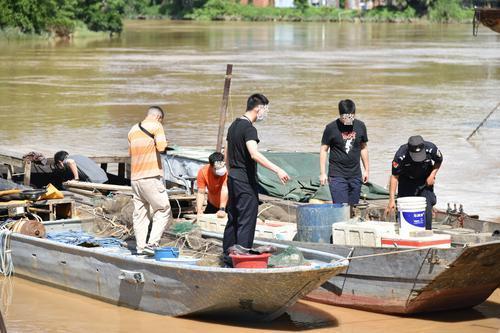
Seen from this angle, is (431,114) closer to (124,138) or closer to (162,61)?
(124,138)

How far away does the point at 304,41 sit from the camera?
73.1 meters

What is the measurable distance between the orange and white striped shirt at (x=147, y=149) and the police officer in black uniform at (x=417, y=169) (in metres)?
2.27

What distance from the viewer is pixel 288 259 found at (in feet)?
34.6

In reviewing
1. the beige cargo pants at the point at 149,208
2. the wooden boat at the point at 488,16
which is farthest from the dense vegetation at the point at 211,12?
the beige cargo pants at the point at 149,208

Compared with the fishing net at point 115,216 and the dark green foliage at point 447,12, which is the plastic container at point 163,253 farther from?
the dark green foliage at point 447,12

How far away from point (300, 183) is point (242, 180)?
4.08 metres

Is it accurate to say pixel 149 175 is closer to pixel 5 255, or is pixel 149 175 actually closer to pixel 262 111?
pixel 262 111

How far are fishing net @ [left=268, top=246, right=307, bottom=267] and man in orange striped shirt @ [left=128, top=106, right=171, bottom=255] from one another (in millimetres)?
1397

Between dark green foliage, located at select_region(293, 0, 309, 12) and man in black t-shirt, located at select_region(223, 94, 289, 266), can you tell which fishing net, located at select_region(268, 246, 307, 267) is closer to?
man in black t-shirt, located at select_region(223, 94, 289, 266)

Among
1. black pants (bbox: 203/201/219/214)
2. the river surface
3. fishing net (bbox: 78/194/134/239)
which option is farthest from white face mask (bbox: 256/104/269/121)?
fishing net (bbox: 78/194/134/239)

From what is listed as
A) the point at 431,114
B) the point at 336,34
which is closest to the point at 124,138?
the point at 431,114

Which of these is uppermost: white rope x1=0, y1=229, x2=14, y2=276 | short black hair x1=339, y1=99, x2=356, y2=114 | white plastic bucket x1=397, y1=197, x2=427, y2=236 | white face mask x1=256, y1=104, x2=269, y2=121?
white face mask x1=256, y1=104, x2=269, y2=121

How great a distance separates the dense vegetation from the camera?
74.2 metres

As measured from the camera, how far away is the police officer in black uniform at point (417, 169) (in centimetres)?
1110
